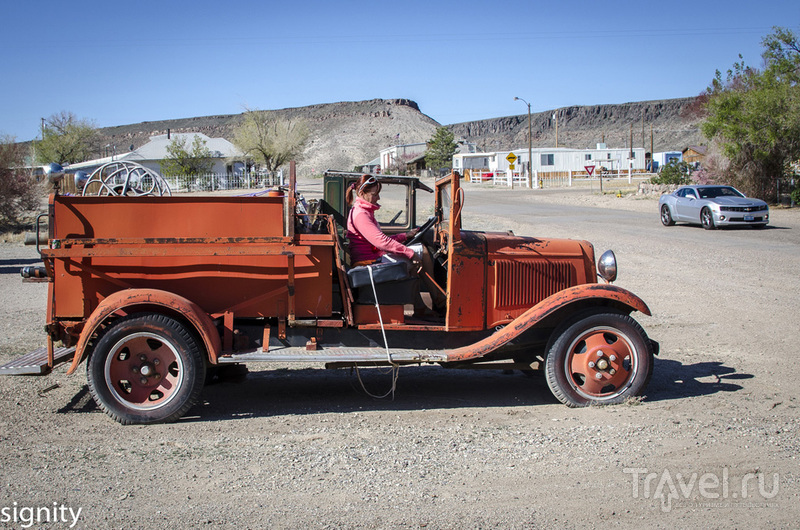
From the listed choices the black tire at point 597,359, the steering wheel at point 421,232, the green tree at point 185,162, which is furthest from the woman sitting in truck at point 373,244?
the green tree at point 185,162

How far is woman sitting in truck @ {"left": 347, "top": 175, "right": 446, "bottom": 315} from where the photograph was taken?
17.2ft

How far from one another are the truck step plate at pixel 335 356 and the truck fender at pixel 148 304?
0.20 m

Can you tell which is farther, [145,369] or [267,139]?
[267,139]

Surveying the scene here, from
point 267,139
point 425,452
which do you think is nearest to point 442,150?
point 267,139

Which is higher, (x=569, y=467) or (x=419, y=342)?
(x=419, y=342)

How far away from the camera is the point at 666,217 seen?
68.5 feet

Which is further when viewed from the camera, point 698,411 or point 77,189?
point 77,189

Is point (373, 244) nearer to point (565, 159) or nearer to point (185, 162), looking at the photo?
point (185, 162)

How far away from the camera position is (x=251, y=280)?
502 centimetres

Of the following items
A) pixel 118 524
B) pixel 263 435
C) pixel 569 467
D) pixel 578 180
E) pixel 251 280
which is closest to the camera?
pixel 118 524

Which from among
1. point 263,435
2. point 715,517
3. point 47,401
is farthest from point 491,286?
point 47,401

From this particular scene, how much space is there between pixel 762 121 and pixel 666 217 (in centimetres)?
824

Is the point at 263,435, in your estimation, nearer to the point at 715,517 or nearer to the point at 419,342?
the point at 419,342

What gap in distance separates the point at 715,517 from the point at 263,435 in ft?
9.43
